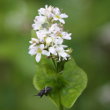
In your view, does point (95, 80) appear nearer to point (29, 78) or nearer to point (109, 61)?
point (109, 61)

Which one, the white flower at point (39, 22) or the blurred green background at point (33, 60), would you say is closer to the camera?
the white flower at point (39, 22)

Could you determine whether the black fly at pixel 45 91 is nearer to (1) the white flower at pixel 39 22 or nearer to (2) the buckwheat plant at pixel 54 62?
(2) the buckwheat plant at pixel 54 62

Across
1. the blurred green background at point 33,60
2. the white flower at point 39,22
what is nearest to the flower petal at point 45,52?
the white flower at point 39,22

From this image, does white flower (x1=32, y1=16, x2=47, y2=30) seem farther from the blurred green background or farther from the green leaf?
the blurred green background

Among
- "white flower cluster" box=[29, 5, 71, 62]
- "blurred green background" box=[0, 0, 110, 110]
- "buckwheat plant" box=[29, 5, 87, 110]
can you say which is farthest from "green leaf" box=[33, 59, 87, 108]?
"blurred green background" box=[0, 0, 110, 110]

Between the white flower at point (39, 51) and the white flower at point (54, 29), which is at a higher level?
the white flower at point (54, 29)

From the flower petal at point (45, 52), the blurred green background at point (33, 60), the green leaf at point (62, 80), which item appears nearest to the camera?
the flower petal at point (45, 52)

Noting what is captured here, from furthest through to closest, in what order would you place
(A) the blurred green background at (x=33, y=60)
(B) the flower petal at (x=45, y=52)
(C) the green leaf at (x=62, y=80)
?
(A) the blurred green background at (x=33, y=60)
(C) the green leaf at (x=62, y=80)
(B) the flower petal at (x=45, y=52)

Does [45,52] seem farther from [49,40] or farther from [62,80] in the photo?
[62,80]

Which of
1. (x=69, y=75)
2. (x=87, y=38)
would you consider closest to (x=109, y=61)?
(x=87, y=38)
